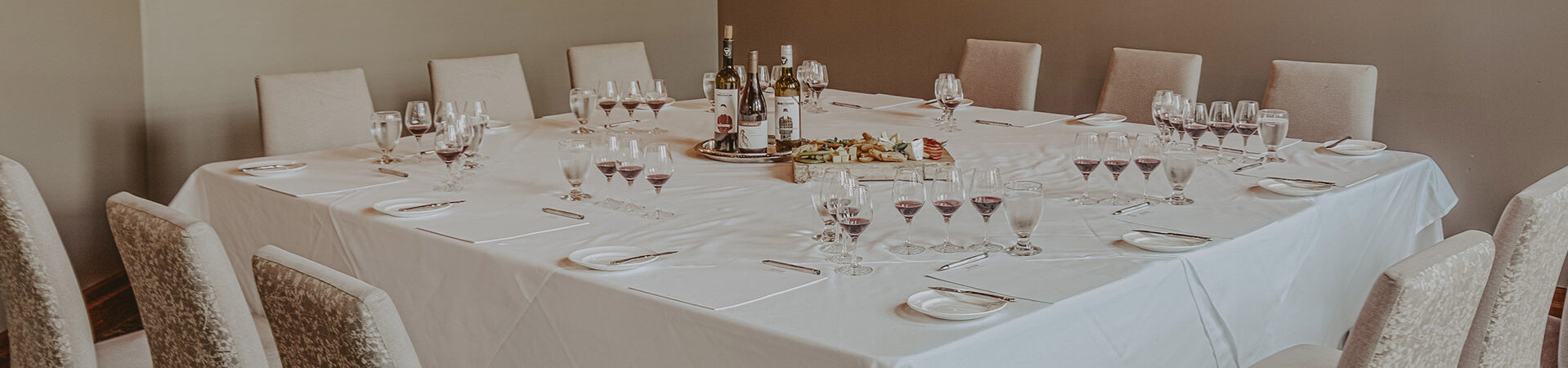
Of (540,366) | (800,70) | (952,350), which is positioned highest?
(800,70)

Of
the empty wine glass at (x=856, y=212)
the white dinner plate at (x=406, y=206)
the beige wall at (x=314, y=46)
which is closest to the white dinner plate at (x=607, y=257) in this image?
the empty wine glass at (x=856, y=212)

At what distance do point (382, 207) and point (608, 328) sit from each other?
28.6 inches

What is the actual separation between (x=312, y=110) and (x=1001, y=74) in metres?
2.37

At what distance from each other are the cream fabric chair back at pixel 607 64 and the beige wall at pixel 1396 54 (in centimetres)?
165

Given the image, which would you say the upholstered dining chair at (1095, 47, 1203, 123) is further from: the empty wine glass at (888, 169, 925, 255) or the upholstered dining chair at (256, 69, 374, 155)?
the upholstered dining chair at (256, 69, 374, 155)

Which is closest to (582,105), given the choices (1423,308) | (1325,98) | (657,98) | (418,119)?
(657,98)

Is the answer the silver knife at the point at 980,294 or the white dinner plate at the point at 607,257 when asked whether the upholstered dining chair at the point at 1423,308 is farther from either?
the white dinner plate at the point at 607,257

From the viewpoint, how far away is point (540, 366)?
1.79 metres

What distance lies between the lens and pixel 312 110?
10.8 feet

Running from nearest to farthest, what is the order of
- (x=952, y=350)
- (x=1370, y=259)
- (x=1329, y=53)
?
(x=952, y=350) → (x=1370, y=259) → (x=1329, y=53)

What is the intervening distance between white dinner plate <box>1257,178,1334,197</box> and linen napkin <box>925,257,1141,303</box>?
70 centimetres

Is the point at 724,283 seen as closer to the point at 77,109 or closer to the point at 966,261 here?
the point at 966,261

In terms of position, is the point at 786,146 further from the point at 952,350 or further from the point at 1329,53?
the point at 1329,53

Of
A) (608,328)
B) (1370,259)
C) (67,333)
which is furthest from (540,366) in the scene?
(1370,259)
